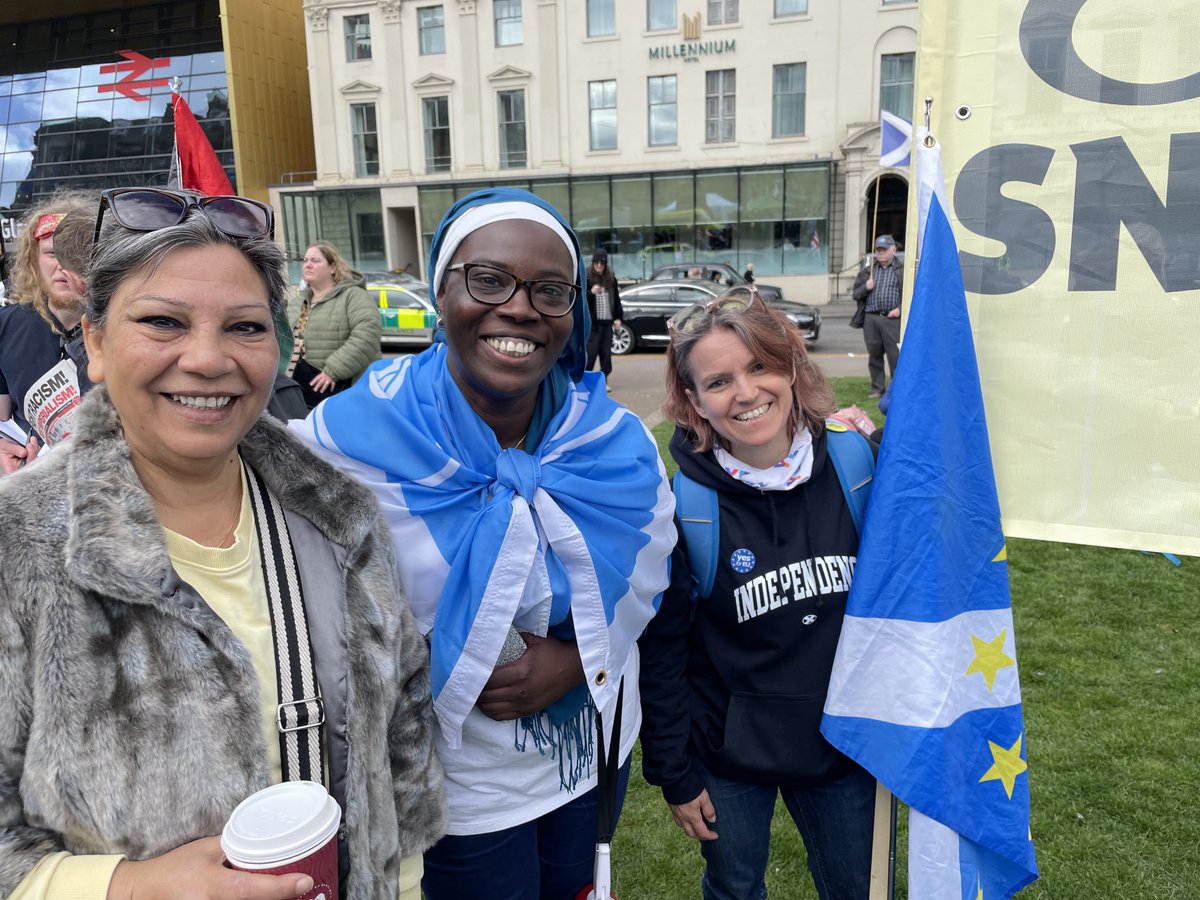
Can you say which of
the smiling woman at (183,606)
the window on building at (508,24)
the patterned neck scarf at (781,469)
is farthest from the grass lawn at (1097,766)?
the window on building at (508,24)

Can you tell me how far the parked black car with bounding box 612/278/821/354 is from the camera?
15109mm

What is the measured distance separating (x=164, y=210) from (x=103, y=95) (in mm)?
41860

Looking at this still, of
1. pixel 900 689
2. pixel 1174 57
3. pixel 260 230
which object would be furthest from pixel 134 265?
pixel 1174 57

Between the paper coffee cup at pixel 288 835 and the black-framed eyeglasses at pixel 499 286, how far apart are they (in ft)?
3.36

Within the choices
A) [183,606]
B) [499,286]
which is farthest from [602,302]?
[183,606]

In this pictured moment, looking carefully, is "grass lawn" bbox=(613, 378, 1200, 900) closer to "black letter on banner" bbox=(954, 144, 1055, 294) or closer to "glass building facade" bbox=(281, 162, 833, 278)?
"black letter on banner" bbox=(954, 144, 1055, 294)

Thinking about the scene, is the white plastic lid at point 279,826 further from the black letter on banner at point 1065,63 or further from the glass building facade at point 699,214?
the glass building facade at point 699,214

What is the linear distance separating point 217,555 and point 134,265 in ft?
1.56

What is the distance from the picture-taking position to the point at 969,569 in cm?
201

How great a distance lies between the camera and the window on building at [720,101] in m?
27.2

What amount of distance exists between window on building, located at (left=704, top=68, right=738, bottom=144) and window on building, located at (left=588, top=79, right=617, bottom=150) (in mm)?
3152

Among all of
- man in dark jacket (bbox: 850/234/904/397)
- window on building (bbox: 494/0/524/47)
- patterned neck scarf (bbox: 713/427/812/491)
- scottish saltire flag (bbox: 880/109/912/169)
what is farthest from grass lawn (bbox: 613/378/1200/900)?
window on building (bbox: 494/0/524/47)

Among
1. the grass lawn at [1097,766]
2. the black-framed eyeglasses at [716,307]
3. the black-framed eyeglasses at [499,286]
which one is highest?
the black-framed eyeglasses at [499,286]

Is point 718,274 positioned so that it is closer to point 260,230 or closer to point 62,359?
point 62,359
